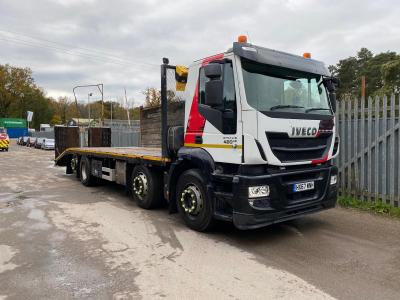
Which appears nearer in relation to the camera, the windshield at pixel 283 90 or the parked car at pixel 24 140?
the windshield at pixel 283 90

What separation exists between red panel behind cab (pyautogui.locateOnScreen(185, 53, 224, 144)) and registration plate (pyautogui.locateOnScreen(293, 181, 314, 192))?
1655mm

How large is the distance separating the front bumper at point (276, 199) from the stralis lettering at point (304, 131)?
546 millimetres

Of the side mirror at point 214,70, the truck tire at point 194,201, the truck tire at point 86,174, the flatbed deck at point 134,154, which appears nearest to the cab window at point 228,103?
the side mirror at point 214,70

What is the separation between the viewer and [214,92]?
497cm

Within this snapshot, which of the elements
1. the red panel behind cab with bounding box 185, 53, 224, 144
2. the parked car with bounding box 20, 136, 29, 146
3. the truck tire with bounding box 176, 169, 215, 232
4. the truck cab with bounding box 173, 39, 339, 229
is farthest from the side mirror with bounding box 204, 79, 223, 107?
the parked car with bounding box 20, 136, 29, 146

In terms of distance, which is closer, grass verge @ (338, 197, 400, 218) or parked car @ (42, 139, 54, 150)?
grass verge @ (338, 197, 400, 218)

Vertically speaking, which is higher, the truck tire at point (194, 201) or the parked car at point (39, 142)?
the parked car at point (39, 142)

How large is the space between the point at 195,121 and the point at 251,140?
1.28 metres

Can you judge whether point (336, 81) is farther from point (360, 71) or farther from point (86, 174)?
point (360, 71)

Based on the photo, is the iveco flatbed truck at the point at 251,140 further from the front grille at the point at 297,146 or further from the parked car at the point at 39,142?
the parked car at the point at 39,142

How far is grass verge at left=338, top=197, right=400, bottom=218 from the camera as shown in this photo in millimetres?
6707

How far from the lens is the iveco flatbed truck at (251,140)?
485 cm

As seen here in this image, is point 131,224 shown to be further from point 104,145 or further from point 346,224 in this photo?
point 104,145

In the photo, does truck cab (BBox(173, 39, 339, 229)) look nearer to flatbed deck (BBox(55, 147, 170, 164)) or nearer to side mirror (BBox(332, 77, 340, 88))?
side mirror (BBox(332, 77, 340, 88))
